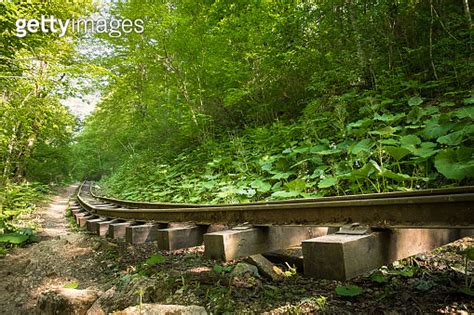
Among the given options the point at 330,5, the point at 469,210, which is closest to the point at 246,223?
the point at 469,210

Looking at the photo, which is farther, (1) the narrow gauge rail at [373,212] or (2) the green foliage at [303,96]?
(2) the green foliage at [303,96]

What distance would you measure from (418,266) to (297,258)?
0.91m

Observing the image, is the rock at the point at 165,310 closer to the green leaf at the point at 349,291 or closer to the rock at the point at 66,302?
the rock at the point at 66,302

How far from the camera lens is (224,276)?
2.48 metres

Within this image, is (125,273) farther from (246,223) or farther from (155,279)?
(246,223)

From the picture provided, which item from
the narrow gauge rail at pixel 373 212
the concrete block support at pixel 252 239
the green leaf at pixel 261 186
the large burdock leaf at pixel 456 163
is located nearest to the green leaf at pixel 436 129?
the large burdock leaf at pixel 456 163

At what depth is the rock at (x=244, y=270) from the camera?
95.5 inches

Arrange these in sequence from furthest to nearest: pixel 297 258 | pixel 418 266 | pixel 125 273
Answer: pixel 125 273
pixel 297 258
pixel 418 266

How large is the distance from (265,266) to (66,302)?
1.57 meters

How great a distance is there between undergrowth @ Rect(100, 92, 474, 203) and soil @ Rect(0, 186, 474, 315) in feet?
3.25

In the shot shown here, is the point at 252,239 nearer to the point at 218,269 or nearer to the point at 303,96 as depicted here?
the point at 218,269

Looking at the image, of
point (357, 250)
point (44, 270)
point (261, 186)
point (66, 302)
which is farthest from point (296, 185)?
point (44, 270)

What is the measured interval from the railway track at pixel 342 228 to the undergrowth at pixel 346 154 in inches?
42.1

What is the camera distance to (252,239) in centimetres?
226
